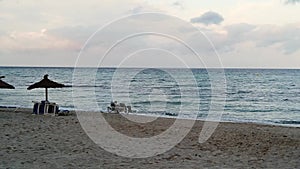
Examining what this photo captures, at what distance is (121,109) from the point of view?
68.5 ft

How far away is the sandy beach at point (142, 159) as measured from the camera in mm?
7766

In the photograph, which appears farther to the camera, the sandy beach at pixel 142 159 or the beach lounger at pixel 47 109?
the beach lounger at pixel 47 109

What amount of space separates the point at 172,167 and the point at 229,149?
238 cm

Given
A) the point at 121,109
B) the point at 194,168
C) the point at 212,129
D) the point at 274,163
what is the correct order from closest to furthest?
1. the point at 194,168
2. the point at 274,163
3. the point at 212,129
4. the point at 121,109

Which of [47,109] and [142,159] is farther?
[47,109]

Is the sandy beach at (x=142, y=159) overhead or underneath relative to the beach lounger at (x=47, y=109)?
underneath

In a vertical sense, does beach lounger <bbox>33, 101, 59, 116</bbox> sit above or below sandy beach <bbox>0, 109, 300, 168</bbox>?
above

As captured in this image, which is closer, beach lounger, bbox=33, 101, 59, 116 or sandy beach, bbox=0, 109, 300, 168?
sandy beach, bbox=0, 109, 300, 168

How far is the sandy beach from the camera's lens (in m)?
7.77

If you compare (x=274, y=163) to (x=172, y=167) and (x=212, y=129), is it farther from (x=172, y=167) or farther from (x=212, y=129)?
(x=212, y=129)

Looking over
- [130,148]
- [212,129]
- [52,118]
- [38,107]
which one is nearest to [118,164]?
[130,148]

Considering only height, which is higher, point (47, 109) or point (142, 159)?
point (47, 109)

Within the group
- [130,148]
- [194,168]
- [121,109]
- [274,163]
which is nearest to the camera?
[194,168]

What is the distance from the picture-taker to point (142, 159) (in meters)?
8.23
